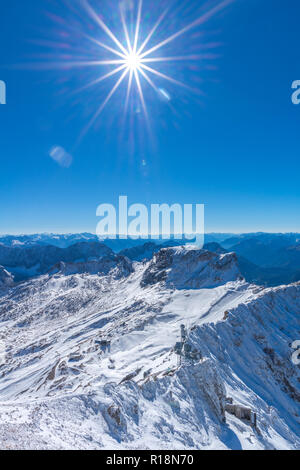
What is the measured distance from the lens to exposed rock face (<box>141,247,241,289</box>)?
105188mm

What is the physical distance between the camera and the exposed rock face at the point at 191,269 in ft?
345

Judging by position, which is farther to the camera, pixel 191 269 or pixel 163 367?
pixel 191 269

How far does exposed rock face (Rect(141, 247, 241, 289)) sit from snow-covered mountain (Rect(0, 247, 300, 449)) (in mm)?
542

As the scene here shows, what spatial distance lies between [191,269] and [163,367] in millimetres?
81468

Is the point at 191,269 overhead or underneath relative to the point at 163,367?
overhead

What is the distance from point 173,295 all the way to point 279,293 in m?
36.3

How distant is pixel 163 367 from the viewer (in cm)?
3681

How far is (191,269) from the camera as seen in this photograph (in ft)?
381

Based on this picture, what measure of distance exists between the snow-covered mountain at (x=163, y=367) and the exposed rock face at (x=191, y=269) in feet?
1.78

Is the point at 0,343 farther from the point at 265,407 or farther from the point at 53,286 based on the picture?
the point at 265,407

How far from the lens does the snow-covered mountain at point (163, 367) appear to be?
20.3m

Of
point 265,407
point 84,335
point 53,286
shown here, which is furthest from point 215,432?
point 53,286

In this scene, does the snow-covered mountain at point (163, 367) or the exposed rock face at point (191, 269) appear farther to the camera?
the exposed rock face at point (191, 269)
